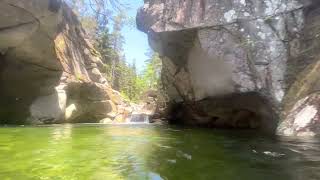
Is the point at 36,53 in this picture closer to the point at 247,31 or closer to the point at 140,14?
the point at 140,14

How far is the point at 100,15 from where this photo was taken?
14.3 meters

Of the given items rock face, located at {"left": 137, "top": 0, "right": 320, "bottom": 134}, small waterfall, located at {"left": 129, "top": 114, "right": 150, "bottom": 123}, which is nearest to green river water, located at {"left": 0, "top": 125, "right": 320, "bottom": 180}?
rock face, located at {"left": 137, "top": 0, "right": 320, "bottom": 134}

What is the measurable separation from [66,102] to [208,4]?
378 inches

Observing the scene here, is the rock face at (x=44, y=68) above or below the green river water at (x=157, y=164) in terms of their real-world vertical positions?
above

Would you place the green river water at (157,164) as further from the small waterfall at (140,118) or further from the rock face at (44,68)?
the small waterfall at (140,118)

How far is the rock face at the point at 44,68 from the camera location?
48.3 feet

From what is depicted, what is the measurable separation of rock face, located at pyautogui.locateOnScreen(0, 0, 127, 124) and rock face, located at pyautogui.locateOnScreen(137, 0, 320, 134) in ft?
15.0

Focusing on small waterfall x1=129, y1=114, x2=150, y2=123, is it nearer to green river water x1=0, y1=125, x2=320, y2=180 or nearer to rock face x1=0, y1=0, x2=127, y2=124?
rock face x1=0, y1=0, x2=127, y2=124

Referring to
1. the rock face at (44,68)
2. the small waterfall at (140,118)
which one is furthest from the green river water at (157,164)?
the small waterfall at (140,118)

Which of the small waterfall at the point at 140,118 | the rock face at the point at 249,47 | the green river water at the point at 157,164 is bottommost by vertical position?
the green river water at the point at 157,164

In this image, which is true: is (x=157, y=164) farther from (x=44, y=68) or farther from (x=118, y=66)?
(x=118, y=66)

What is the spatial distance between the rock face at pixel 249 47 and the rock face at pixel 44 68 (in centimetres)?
459

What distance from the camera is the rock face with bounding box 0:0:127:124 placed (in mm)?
14727

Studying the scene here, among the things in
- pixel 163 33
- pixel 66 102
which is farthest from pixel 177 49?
pixel 66 102
